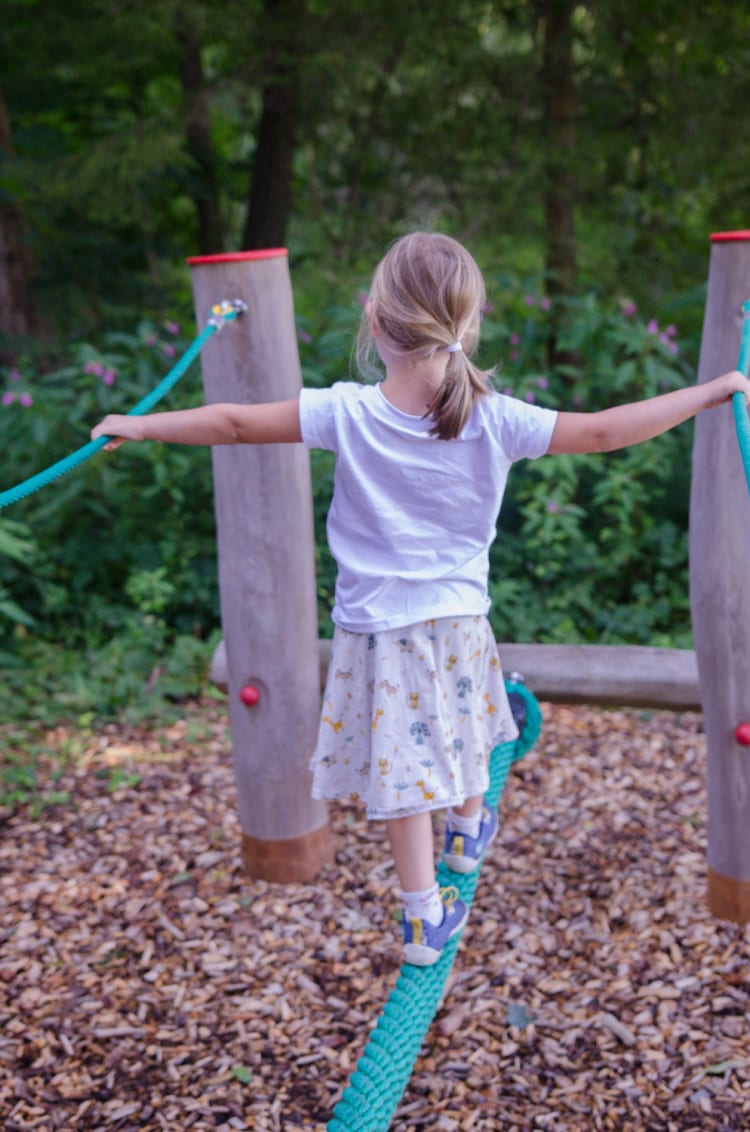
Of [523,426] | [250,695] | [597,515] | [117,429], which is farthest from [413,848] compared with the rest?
[597,515]

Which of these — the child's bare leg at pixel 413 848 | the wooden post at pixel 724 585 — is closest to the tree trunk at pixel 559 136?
the wooden post at pixel 724 585

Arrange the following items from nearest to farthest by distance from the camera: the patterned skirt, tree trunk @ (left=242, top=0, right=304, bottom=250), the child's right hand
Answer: the child's right hand
the patterned skirt
tree trunk @ (left=242, top=0, right=304, bottom=250)

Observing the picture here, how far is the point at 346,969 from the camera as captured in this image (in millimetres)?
2584

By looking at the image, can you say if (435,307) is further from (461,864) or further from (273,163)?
(273,163)

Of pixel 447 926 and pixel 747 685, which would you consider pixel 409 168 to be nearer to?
pixel 747 685

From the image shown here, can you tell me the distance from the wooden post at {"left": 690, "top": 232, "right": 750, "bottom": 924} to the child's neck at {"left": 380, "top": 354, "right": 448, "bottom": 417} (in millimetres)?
765

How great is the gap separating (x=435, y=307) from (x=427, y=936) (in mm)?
1214

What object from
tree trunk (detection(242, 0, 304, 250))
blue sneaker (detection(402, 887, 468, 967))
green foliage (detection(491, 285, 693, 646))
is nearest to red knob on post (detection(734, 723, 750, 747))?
blue sneaker (detection(402, 887, 468, 967))

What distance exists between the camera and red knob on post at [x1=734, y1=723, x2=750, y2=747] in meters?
2.48

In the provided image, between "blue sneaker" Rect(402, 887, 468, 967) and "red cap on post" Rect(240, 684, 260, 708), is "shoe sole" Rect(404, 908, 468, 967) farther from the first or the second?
"red cap on post" Rect(240, 684, 260, 708)

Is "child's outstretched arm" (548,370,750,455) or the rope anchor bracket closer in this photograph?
"child's outstretched arm" (548,370,750,455)

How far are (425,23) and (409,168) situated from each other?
885mm

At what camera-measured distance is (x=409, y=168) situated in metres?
6.08

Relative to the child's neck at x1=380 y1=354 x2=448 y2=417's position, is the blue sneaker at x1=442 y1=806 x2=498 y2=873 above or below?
below
